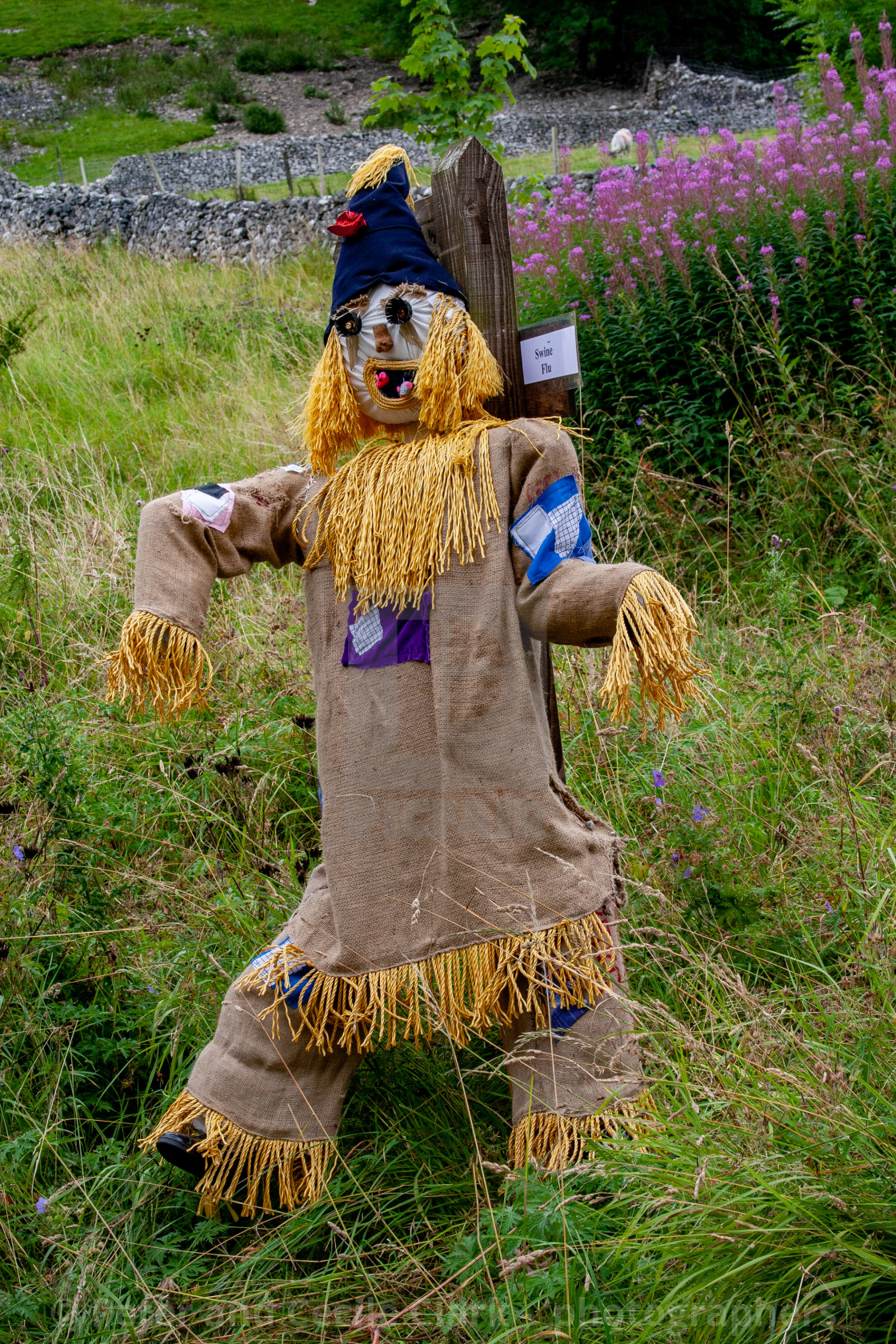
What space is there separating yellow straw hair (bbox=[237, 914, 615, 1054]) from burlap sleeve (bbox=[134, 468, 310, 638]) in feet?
2.33

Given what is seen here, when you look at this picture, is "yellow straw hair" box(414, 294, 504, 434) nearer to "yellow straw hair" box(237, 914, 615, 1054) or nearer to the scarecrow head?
the scarecrow head

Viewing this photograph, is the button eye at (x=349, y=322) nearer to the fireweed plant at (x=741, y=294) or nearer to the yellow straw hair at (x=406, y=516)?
the yellow straw hair at (x=406, y=516)

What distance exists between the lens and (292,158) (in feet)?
75.7

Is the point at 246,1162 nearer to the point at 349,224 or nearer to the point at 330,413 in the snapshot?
the point at 330,413

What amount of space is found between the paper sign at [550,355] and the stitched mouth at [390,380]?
296 millimetres

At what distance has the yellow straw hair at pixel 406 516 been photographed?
1885mm

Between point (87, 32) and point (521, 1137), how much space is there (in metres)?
47.3

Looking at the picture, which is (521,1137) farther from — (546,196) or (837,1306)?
(546,196)

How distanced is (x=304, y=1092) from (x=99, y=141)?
108 ft

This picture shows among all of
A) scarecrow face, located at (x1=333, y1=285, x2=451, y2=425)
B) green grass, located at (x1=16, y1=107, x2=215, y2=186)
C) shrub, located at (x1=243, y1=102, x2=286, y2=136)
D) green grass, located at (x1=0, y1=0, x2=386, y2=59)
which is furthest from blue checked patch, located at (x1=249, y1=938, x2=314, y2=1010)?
green grass, located at (x1=0, y1=0, x2=386, y2=59)

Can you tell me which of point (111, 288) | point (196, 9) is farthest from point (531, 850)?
point (196, 9)

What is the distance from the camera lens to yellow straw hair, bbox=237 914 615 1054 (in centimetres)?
180

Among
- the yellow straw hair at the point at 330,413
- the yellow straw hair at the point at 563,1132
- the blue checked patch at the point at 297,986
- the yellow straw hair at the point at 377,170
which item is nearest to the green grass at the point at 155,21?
the yellow straw hair at the point at 377,170

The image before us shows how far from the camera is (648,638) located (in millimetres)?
1677
